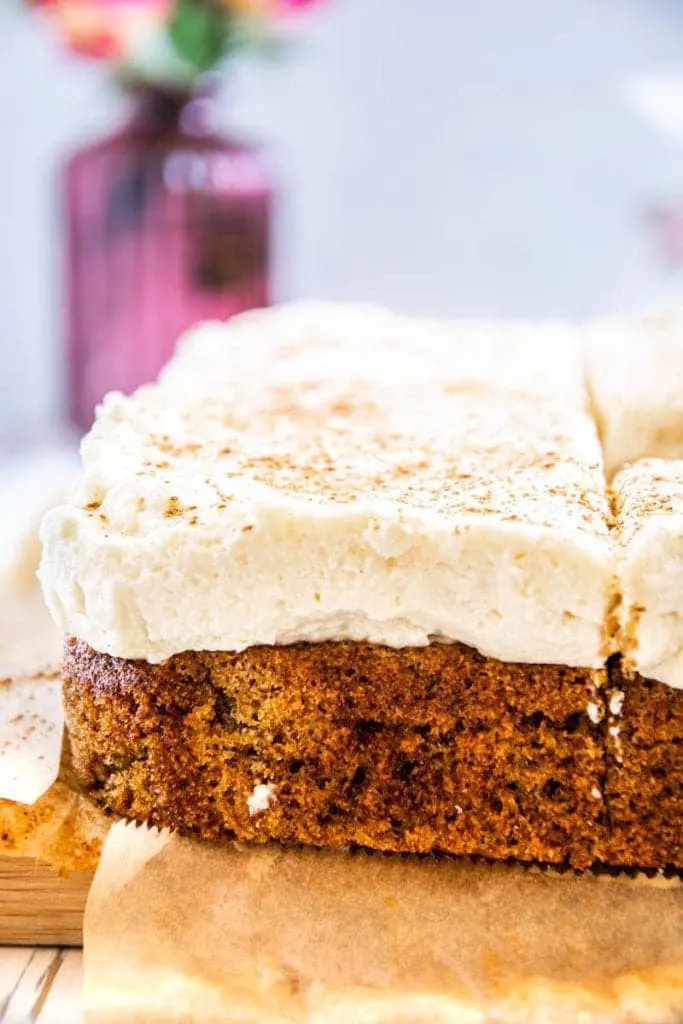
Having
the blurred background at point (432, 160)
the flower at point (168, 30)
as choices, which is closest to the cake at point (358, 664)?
the flower at point (168, 30)

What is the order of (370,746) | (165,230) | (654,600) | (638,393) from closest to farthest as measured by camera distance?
(654,600) → (370,746) → (638,393) → (165,230)

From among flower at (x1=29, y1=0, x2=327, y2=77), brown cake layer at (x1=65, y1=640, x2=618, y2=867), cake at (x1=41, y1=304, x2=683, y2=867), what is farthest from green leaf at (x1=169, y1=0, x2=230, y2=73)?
brown cake layer at (x1=65, y1=640, x2=618, y2=867)

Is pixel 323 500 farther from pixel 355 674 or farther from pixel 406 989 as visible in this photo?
pixel 406 989

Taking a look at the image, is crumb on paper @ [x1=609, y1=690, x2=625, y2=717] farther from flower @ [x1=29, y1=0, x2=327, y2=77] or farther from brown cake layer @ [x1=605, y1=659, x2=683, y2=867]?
flower @ [x1=29, y1=0, x2=327, y2=77]

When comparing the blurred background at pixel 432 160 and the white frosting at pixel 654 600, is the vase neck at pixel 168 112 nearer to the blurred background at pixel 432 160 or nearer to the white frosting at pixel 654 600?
the blurred background at pixel 432 160

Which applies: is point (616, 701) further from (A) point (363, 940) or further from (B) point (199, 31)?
(B) point (199, 31)

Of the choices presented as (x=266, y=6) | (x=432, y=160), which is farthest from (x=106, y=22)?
(x=432, y=160)

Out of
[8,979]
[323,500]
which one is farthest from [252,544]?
[8,979]
